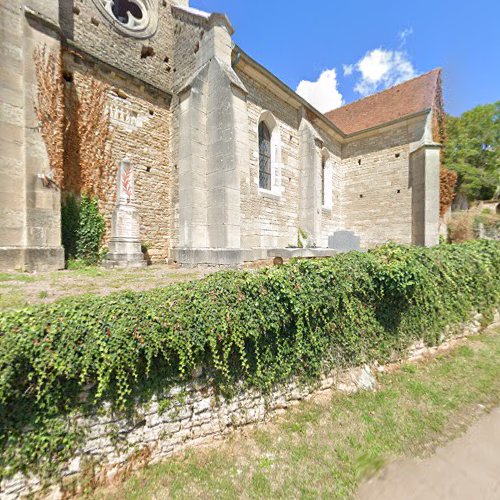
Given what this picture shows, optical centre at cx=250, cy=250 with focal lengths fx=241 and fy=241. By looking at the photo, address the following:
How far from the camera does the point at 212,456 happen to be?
2.59 metres

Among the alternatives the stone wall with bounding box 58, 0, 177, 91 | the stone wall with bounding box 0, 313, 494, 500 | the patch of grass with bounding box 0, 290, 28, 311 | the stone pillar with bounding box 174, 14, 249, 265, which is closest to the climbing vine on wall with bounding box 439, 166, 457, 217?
the stone pillar with bounding box 174, 14, 249, 265

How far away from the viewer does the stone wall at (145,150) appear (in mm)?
8281

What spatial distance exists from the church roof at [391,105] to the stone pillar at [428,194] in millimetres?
2506

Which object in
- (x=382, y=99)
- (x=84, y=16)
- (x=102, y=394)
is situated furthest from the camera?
(x=382, y=99)

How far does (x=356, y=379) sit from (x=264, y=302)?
214cm

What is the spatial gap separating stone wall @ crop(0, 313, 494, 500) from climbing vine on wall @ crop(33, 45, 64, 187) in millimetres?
6750

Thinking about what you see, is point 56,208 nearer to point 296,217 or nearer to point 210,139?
point 210,139

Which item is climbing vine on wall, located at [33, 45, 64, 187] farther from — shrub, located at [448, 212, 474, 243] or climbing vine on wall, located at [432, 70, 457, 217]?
shrub, located at [448, 212, 474, 243]

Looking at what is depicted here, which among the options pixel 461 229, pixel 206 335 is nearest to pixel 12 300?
pixel 206 335

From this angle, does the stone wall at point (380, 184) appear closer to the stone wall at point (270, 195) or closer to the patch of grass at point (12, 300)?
the stone wall at point (270, 195)

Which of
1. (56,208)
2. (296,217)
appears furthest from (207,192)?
(296,217)

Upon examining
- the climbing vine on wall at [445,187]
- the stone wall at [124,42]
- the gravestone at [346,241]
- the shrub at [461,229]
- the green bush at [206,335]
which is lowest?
the green bush at [206,335]

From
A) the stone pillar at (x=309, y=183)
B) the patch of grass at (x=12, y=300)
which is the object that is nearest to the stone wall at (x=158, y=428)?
the patch of grass at (x=12, y=300)

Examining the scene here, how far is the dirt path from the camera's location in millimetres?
2178
